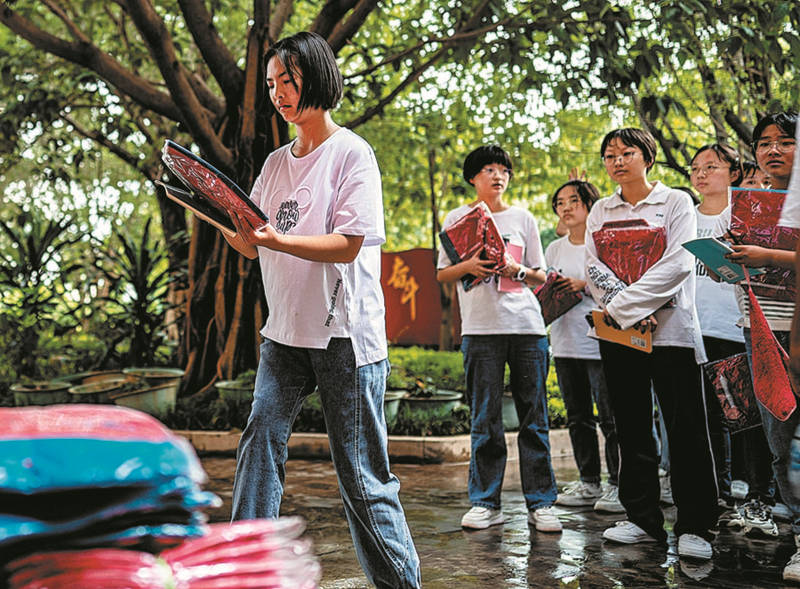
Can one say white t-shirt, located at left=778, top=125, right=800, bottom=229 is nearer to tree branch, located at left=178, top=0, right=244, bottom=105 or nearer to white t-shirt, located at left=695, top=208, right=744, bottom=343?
white t-shirt, located at left=695, top=208, right=744, bottom=343

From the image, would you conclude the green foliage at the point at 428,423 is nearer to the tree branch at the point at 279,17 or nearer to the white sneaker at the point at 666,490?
the white sneaker at the point at 666,490

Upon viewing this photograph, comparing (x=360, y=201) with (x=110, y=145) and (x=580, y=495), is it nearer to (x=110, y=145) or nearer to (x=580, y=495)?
(x=580, y=495)

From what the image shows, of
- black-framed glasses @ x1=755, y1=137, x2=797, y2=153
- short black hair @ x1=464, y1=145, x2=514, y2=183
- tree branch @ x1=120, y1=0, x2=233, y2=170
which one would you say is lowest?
black-framed glasses @ x1=755, y1=137, x2=797, y2=153

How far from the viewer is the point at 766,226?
4383mm

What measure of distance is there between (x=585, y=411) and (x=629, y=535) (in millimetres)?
1453

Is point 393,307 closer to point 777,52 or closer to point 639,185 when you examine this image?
point 777,52

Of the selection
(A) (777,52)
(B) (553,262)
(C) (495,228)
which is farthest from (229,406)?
(A) (777,52)

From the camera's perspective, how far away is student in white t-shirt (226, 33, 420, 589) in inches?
124

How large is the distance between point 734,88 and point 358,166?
8.68 meters

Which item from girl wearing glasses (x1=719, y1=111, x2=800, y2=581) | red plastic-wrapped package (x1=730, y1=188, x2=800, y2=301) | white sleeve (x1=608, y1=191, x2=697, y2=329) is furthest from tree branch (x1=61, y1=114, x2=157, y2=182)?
red plastic-wrapped package (x1=730, y1=188, x2=800, y2=301)

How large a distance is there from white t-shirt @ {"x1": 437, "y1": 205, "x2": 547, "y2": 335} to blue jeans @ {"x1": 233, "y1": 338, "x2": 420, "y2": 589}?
237 cm

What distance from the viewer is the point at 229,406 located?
948cm

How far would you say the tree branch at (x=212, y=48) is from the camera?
9.26 m

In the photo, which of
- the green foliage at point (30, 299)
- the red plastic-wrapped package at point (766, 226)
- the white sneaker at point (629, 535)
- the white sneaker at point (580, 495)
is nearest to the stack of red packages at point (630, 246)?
the red plastic-wrapped package at point (766, 226)
